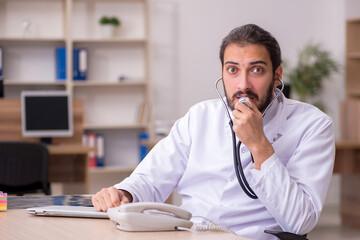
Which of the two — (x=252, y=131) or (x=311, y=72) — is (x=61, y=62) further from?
(x=252, y=131)

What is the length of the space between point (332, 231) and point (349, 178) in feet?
1.88

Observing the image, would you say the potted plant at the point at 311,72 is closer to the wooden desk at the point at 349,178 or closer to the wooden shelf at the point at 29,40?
the wooden desk at the point at 349,178

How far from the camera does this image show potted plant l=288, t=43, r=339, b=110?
684cm

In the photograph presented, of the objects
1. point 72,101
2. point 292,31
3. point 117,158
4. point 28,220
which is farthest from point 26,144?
point 292,31

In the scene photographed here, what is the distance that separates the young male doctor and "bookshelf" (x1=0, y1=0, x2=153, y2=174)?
4.43 metres

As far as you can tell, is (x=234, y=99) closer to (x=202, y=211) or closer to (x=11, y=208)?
(x=202, y=211)

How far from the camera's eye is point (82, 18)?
21.9 feet

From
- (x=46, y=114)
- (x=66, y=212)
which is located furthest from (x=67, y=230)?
(x=46, y=114)

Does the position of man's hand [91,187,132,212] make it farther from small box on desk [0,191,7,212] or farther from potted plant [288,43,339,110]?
potted plant [288,43,339,110]

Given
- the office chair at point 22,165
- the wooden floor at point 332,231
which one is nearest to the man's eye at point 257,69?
the office chair at point 22,165

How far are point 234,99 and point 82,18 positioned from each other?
5.03 m

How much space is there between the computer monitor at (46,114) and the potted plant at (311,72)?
2.64 meters

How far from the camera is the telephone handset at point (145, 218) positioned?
149cm

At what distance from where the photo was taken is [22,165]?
177 inches
